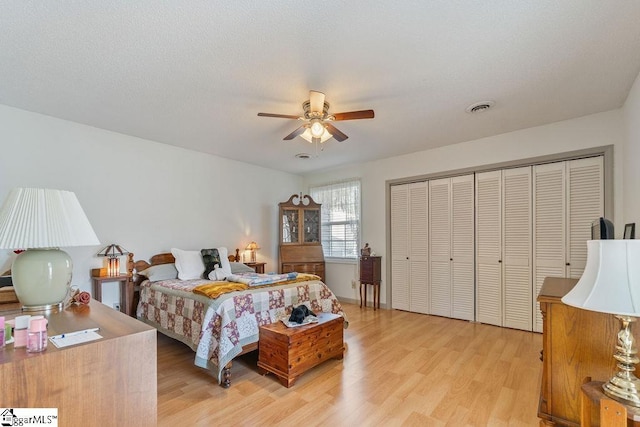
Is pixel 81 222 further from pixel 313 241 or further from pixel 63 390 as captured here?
pixel 313 241

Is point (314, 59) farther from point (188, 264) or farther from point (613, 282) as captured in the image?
point (188, 264)

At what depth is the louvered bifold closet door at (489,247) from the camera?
3.89 metres

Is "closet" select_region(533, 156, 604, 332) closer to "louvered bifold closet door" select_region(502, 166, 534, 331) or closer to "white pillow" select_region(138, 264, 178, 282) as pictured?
"louvered bifold closet door" select_region(502, 166, 534, 331)

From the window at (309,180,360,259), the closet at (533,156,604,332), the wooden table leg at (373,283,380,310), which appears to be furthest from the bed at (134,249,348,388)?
the closet at (533,156,604,332)

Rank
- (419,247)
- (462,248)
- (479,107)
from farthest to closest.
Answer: (419,247)
(462,248)
(479,107)

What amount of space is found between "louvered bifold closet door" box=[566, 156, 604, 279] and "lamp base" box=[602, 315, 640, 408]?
2588mm

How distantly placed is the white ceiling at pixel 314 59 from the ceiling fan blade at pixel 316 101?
4.9 inches

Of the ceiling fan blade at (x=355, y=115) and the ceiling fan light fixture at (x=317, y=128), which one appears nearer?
the ceiling fan blade at (x=355, y=115)

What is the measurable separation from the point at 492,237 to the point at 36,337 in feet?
14.3

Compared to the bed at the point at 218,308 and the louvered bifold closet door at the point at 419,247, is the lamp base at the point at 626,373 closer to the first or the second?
the bed at the point at 218,308

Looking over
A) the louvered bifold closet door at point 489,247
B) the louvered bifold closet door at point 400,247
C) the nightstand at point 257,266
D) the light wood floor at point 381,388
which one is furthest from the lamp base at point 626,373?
the nightstand at point 257,266

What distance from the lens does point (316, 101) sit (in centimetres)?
247

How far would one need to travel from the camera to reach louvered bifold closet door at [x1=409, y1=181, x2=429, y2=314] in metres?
4.50

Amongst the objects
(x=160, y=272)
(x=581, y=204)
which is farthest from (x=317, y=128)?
(x=581, y=204)
